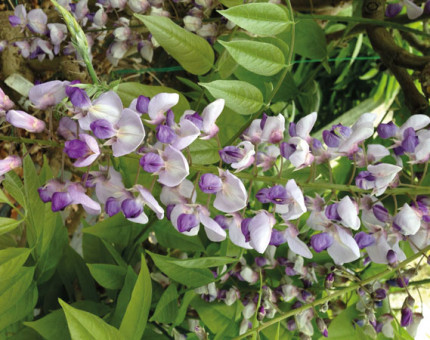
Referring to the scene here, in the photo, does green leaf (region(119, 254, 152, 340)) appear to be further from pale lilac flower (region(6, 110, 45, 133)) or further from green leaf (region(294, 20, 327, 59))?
green leaf (region(294, 20, 327, 59))

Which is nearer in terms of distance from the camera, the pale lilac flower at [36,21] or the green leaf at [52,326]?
the green leaf at [52,326]

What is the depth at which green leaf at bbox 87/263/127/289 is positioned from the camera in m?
0.70

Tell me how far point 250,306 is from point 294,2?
21.9 inches

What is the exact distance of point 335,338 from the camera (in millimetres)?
759

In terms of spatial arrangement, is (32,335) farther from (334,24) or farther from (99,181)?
(334,24)

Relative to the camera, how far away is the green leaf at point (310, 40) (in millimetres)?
799

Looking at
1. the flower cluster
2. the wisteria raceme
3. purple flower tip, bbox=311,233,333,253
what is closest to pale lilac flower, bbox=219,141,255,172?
the wisteria raceme

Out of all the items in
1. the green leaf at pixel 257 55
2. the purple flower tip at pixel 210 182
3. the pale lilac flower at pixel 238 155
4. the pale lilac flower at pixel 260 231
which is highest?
the green leaf at pixel 257 55

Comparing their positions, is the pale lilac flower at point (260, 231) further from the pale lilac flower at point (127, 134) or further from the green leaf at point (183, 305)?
the green leaf at point (183, 305)

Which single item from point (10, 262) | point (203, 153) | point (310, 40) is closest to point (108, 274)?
point (10, 262)

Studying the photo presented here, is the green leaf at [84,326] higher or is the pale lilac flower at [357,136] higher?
the pale lilac flower at [357,136]

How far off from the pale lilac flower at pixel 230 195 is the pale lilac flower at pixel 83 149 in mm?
116

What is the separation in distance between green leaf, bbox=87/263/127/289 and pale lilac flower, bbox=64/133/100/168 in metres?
0.34

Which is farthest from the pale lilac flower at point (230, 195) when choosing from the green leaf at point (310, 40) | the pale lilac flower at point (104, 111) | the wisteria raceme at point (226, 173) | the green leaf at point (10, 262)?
the green leaf at point (310, 40)
